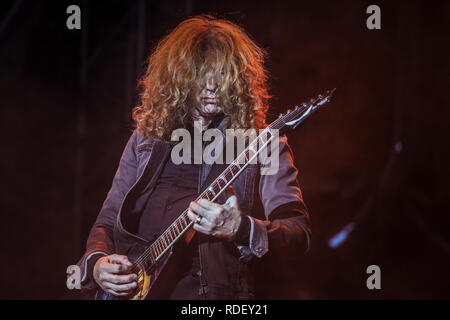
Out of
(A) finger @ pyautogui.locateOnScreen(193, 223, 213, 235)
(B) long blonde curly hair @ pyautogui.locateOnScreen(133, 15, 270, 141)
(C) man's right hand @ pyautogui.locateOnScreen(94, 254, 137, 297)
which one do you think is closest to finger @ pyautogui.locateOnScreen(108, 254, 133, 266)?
(C) man's right hand @ pyautogui.locateOnScreen(94, 254, 137, 297)

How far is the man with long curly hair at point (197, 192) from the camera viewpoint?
1.88 metres

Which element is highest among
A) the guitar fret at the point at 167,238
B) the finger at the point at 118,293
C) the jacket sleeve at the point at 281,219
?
the jacket sleeve at the point at 281,219

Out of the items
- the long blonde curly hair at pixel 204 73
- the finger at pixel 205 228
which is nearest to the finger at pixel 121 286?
the finger at pixel 205 228

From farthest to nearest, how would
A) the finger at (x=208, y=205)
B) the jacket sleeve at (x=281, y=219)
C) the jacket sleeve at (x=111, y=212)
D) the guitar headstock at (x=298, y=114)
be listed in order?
the jacket sleeve at (x=111, y=212), the guitar headstock at (x=298, y=114), the jacket sleeve at (x=281, y=219), the finger at (x=208, y=205)

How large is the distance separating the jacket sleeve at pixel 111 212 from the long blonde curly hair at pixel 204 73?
162mm

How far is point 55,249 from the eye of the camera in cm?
395

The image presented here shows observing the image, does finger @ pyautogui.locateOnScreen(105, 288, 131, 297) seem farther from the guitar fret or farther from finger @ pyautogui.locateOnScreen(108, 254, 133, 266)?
the guitar fret

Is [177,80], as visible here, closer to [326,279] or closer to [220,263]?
[220,263]

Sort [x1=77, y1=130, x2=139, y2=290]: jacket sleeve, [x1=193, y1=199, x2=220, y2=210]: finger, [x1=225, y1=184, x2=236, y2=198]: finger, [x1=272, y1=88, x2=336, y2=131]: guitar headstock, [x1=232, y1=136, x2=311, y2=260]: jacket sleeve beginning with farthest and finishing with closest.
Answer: [x1=77, y1=130, x2=139, y2=290]: jacket sleeve
[x1=225, y1=184, x2=236, y2=198]: finger
[x1=272, y1=88, x2=336, y2=131]: guitar headstock
[x1=232, y1=136, x2=311, y2=260]: jacket sleeve
[x1=193, y1=199, x2=220, y2=210]: finger

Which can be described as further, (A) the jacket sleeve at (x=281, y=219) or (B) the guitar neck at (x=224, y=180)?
(B) the guitar neck at (x=224, y=180)

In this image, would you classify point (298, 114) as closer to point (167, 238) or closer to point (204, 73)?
point (204, 73)

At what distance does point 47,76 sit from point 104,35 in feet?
2.26

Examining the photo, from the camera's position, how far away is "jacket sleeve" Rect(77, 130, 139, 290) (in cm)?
214

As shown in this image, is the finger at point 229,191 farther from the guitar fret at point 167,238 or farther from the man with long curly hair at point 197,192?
the guitar fret at point 167,238
